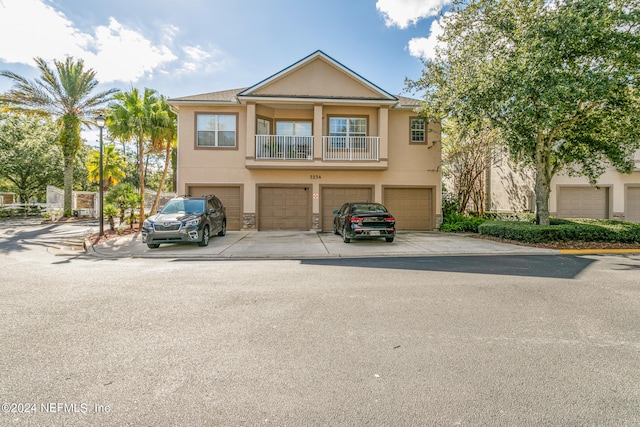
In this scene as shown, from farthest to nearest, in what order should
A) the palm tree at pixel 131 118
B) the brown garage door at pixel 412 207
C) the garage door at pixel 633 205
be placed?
the garage door at pixel 633 205
the brown garage door at pixel 412 207
the palm tree at pixel 131 118

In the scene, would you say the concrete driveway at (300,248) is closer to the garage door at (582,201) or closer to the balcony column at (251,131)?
the balcony column at (251,131)

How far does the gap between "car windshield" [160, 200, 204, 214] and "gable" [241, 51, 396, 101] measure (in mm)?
Result: 6735

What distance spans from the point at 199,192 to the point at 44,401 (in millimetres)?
14391

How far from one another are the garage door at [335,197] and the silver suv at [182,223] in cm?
591

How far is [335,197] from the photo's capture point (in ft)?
54.0

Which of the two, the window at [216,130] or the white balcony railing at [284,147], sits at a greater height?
the window at [216,130]

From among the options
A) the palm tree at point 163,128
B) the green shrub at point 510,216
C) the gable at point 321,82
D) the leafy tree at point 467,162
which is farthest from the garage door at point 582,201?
the palm tree at point 163,128

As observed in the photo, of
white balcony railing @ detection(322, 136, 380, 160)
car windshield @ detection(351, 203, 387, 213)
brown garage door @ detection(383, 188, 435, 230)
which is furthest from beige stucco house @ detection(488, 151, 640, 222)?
car windshield @ detection(351, 203, 387, 213)

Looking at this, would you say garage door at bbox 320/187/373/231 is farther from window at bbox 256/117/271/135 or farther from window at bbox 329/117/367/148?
window at bbox 256/117/271/135

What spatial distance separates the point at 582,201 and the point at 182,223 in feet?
69.8

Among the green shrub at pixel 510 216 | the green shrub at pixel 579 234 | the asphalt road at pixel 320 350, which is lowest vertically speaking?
the asphalt road at pixel 320 350

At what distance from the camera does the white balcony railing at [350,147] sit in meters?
15.7

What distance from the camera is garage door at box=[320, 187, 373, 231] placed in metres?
16.4

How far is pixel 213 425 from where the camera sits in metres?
2.33
